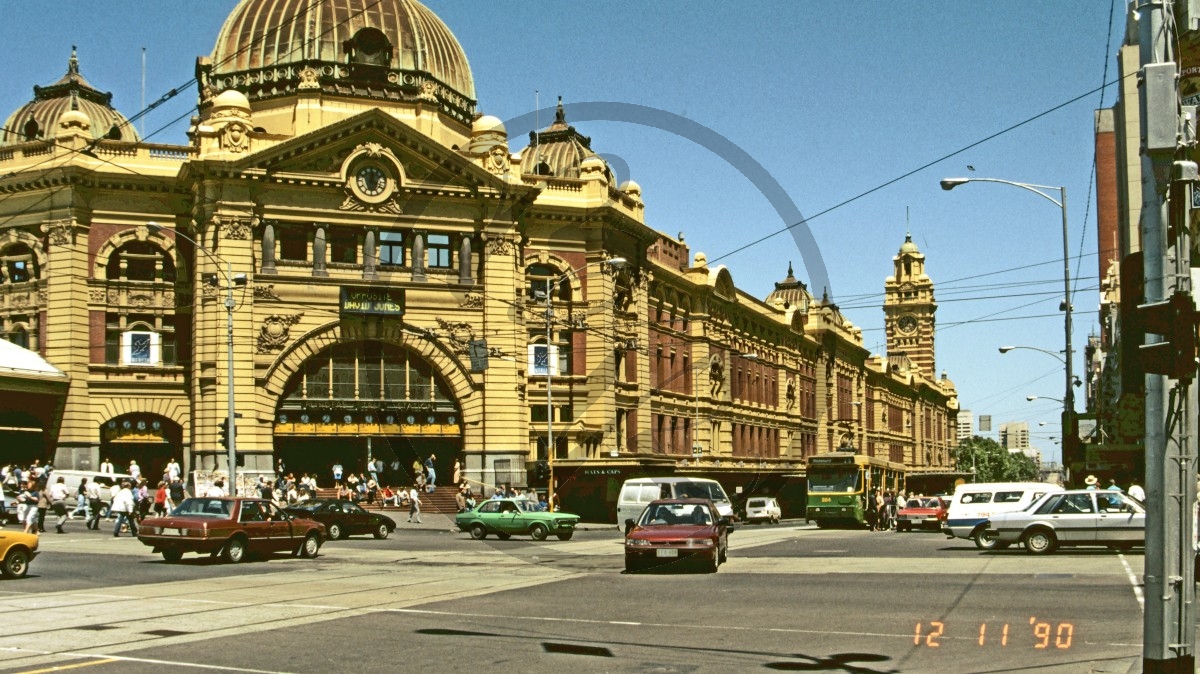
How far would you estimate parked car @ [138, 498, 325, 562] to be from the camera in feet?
93.4

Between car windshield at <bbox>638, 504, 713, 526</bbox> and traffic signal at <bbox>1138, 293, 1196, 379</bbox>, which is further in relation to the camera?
car windshield at <bbox>638, 504, 713, 526</bbox>

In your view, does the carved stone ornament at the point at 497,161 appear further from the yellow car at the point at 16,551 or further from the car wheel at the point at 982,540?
the yellow car at the point at 16,551

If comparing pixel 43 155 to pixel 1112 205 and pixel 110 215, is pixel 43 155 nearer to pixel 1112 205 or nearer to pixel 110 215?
pixel 110 215

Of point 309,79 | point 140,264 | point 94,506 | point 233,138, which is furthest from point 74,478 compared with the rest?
point 309,79

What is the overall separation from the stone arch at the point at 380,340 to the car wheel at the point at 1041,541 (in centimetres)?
3236

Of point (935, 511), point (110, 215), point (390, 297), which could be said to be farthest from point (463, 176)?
point (935, 511)

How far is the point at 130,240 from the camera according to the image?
5762 centimetres

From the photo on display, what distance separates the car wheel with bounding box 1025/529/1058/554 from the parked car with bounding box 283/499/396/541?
20.3m

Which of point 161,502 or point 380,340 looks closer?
point 161,502

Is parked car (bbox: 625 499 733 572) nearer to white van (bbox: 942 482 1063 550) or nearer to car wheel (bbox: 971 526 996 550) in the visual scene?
car wheel (bbox: 971 526 996 550)

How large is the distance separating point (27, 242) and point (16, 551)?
3697 cm

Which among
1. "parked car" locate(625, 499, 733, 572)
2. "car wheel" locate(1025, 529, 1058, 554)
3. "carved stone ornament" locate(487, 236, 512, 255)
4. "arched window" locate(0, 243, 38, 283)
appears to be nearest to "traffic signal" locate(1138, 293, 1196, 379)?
"parked car" locate(625, 499, 733, 572)

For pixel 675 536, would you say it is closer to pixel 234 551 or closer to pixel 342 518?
pixel 234 551

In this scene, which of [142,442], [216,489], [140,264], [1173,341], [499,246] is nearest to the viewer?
[1173,341]
